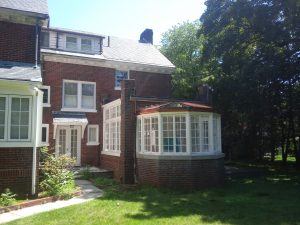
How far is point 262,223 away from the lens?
27.2 ft

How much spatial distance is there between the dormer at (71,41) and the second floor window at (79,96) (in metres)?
2.51

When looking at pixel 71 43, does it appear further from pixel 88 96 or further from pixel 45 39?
pixel 88 96

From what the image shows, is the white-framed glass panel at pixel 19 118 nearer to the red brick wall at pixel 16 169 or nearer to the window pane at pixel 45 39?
the red brick wall at pixel 16 169

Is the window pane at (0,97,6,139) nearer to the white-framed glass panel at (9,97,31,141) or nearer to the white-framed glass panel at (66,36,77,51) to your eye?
the white-framed glass panel at (9,97,31,141)

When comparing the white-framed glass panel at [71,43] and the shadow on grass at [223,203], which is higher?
the white-framed glass panel at [71,43]

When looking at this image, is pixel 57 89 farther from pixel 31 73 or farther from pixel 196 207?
pixel 196 207

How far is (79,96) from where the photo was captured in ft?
70.5

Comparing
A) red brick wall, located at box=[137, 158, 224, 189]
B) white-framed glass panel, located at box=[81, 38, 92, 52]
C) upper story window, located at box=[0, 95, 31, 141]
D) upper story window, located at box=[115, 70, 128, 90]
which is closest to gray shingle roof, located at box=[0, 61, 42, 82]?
upper story window, located at box=[0, 95, 31, 141]

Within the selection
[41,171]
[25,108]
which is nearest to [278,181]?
[41,171]

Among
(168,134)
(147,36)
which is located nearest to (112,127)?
(168,134)

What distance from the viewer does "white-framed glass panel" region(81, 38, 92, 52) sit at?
23.2 metres

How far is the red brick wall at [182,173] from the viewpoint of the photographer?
1377 cm

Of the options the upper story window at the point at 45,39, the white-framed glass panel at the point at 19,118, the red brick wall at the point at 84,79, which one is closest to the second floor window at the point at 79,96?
the red brick wall at the point at 84,79

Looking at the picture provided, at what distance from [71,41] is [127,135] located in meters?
10.4
